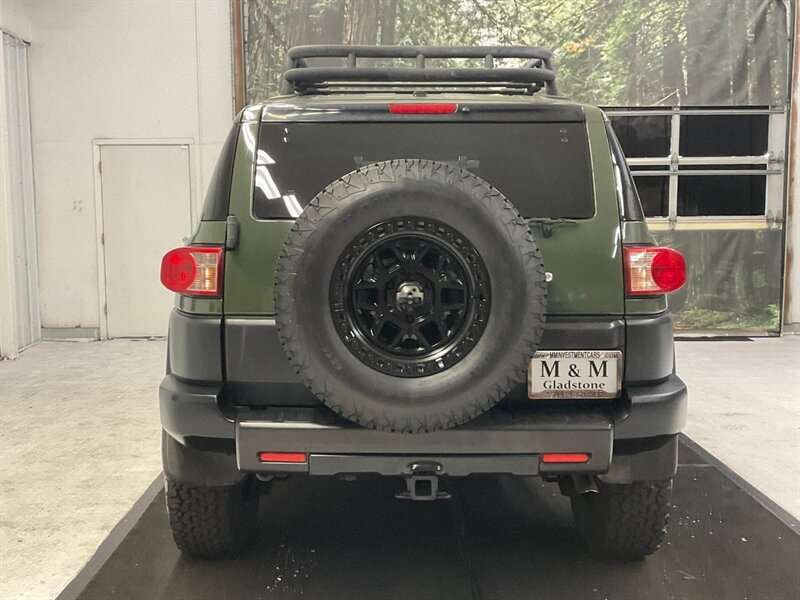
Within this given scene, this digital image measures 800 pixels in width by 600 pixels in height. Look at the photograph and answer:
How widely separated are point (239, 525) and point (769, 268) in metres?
7.05

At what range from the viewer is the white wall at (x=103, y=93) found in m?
7.83

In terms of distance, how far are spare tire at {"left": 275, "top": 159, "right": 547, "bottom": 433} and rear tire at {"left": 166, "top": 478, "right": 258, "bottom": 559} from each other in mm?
720

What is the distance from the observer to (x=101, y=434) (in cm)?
469

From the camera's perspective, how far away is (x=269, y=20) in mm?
7902

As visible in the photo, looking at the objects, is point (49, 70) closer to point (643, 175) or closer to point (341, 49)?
point (341, 49)

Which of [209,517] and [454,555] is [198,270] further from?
[454,555]

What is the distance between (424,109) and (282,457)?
1.20m

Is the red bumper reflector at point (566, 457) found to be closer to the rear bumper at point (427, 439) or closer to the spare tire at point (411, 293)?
the rear bumper at point (427, 439)

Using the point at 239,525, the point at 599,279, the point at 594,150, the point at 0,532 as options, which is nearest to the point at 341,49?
the point at 594,150

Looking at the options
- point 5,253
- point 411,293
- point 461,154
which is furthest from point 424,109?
point 5,253

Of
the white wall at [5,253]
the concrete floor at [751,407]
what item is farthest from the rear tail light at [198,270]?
the white wall at [5,253]

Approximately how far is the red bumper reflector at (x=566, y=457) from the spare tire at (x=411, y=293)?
0.93ft

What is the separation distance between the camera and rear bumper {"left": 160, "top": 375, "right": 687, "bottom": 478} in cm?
235

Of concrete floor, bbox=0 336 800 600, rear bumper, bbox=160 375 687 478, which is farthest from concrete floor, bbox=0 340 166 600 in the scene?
rear bumper, bbox=160 375 687 478
